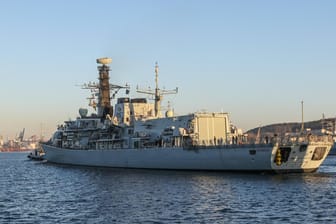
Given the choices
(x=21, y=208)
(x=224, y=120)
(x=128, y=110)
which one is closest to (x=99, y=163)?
(x=128, y=110)

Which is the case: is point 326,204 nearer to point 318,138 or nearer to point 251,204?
point 251,204

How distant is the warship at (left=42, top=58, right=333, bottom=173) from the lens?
4647cm

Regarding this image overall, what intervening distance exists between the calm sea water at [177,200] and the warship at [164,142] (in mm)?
2419

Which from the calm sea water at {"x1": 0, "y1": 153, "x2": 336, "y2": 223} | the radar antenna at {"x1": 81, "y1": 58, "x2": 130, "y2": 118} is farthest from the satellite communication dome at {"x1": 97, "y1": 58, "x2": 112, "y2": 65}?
the calm sea water at {"x1": 0, "y1": 153, "x2": 336, "y2": 223}

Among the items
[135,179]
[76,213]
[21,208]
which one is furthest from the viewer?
[135,179]

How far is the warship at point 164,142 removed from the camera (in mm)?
46469

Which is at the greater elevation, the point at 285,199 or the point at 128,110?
the point at 128,110

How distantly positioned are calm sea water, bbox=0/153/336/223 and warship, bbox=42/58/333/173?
95.2 inches

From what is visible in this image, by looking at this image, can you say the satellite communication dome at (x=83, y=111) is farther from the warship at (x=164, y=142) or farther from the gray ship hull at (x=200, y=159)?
the gray ship hull at (x=200, y=159)

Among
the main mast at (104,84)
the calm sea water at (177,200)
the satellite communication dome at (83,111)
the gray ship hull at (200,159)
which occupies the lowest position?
the calm sea water at (177,200)

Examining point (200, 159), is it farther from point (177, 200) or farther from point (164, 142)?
point (177, 200)

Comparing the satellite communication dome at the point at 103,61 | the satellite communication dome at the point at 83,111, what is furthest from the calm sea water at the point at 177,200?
the satellite communication dome at the point at 103,61

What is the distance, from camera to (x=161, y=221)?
24234 mm

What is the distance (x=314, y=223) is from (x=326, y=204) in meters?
5.91
